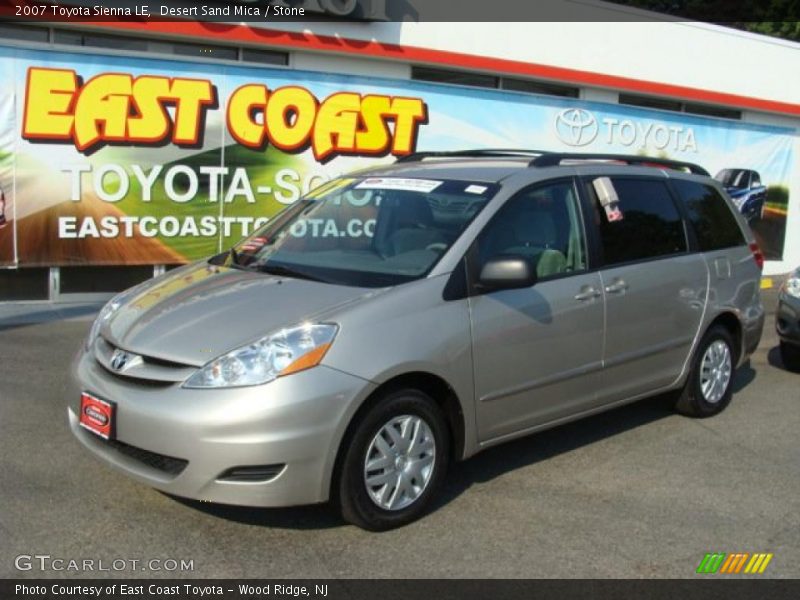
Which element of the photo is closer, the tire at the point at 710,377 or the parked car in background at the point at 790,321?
the tire at the point at 710,377

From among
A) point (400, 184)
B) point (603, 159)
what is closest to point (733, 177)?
point (603, 159)

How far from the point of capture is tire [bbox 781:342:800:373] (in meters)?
7.72

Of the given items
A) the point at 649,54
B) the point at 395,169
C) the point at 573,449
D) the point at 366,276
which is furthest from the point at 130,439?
the point at 649,54

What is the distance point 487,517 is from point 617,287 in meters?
1.68

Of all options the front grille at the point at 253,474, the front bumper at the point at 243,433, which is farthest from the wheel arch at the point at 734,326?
the front grille at the point at 253,474

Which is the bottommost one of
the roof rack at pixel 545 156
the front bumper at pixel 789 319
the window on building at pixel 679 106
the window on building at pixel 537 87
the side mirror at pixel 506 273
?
the front bumper at pixel 789 319

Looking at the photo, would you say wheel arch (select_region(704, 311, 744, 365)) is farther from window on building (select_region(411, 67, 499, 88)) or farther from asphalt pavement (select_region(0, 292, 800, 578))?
window on building (select_region(411, 67, 499, 88))

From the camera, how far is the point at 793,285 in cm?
763

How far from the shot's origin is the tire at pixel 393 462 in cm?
388

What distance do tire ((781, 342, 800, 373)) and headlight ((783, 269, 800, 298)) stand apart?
461 millimetres

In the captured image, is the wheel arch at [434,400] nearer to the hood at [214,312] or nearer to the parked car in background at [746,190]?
the hood at [214,312]

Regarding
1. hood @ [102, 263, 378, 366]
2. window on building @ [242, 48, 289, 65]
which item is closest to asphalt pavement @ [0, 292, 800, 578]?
hood @ [102, 263, 378, 366]

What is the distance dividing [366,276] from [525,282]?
80cm

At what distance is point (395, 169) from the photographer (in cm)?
541
